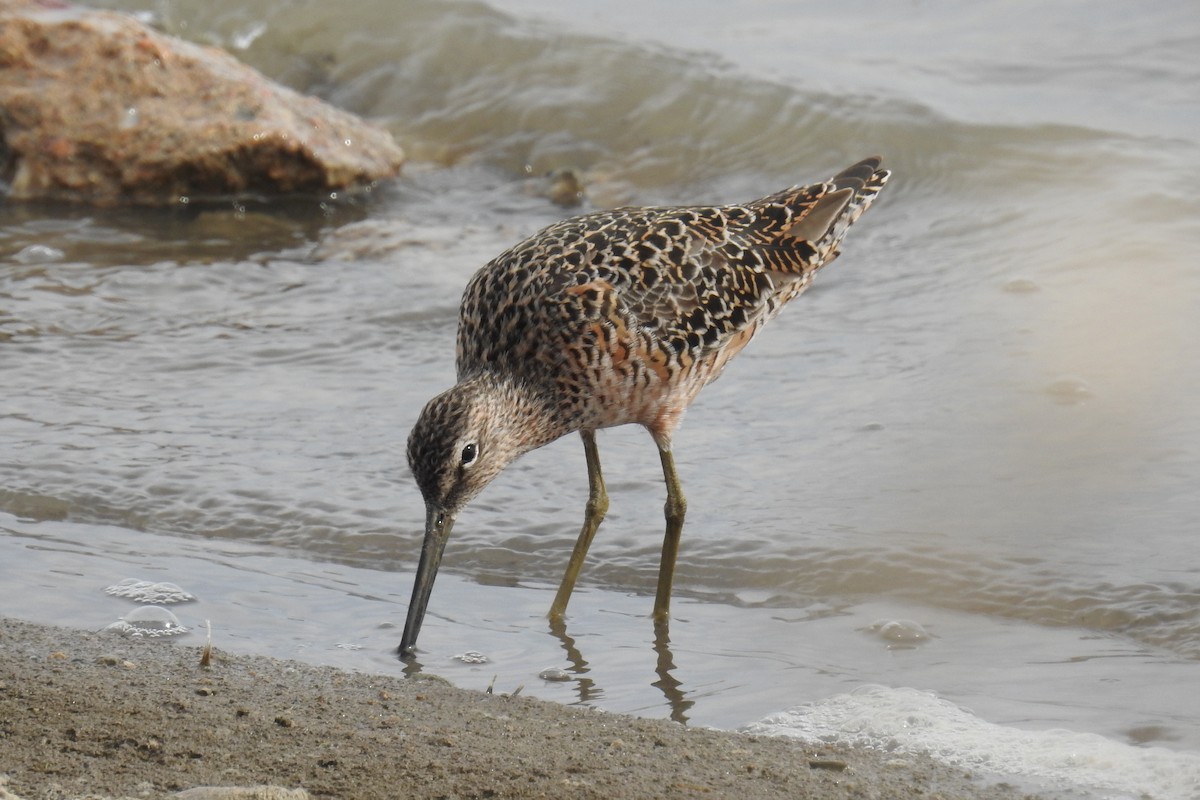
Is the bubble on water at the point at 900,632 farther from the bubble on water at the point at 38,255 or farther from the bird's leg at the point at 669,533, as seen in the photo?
the bubble on water at the point at 38,255

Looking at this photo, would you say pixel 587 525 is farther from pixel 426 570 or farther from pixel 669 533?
pixel 426 570

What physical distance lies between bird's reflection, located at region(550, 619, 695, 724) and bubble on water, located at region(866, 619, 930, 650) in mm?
654

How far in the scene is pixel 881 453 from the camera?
20.7 feet

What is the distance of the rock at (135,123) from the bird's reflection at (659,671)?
18.0 feet

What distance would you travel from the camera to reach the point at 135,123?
9.73 metres

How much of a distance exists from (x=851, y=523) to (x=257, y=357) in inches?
118

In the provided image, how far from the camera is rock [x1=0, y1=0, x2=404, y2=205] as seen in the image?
974 cm

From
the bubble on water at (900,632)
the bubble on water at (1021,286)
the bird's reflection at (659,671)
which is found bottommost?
the bird's reflection at (659,671)

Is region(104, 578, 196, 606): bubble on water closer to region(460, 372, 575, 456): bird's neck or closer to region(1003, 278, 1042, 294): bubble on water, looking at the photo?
region(460, 372, 575, 456): bird's neck

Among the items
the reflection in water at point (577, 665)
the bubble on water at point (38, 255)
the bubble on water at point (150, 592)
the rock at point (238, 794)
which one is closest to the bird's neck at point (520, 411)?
the reflection in water at point (577, 665)

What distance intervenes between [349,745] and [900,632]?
1.97 m

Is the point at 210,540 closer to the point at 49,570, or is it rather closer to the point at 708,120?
the point at 49,570

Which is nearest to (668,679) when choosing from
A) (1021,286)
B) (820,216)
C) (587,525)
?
(587,525)

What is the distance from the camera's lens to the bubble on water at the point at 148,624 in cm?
480
